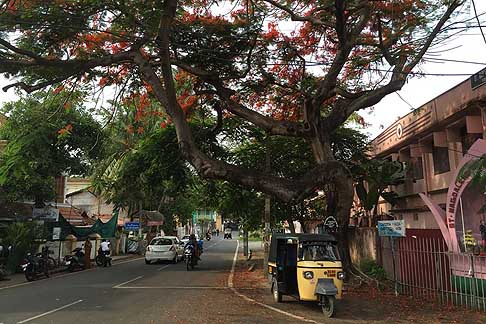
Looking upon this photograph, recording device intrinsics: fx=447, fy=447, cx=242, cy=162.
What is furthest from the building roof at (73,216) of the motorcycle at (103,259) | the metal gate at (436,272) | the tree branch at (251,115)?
the metal gate at (436,272)

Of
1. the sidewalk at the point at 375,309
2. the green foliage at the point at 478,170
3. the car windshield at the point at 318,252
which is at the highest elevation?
the green foliage at the point at 478,170

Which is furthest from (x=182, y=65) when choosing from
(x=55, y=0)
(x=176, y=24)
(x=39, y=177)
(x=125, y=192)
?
(x=125, y=192)

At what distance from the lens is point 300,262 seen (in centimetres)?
1002

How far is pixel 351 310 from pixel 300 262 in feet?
5.24

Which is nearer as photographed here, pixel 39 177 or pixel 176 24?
pixel 176 24

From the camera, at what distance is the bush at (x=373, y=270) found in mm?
13648

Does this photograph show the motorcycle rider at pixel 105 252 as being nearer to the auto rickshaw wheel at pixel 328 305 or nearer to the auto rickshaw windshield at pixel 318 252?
the auto rickshaw windshield at pixel 318 252

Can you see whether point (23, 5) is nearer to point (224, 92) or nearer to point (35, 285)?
point (224, 92)

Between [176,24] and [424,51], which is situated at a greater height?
[176,24]

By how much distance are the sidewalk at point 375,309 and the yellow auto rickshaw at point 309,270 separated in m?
0.31

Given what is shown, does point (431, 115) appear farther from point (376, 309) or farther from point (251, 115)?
point (376, 309)

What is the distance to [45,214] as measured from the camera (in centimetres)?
2042

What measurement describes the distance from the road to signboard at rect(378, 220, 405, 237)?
13.5 ft

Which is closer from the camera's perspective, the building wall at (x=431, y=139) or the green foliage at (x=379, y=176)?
the building wall at (x=431, y=139)
